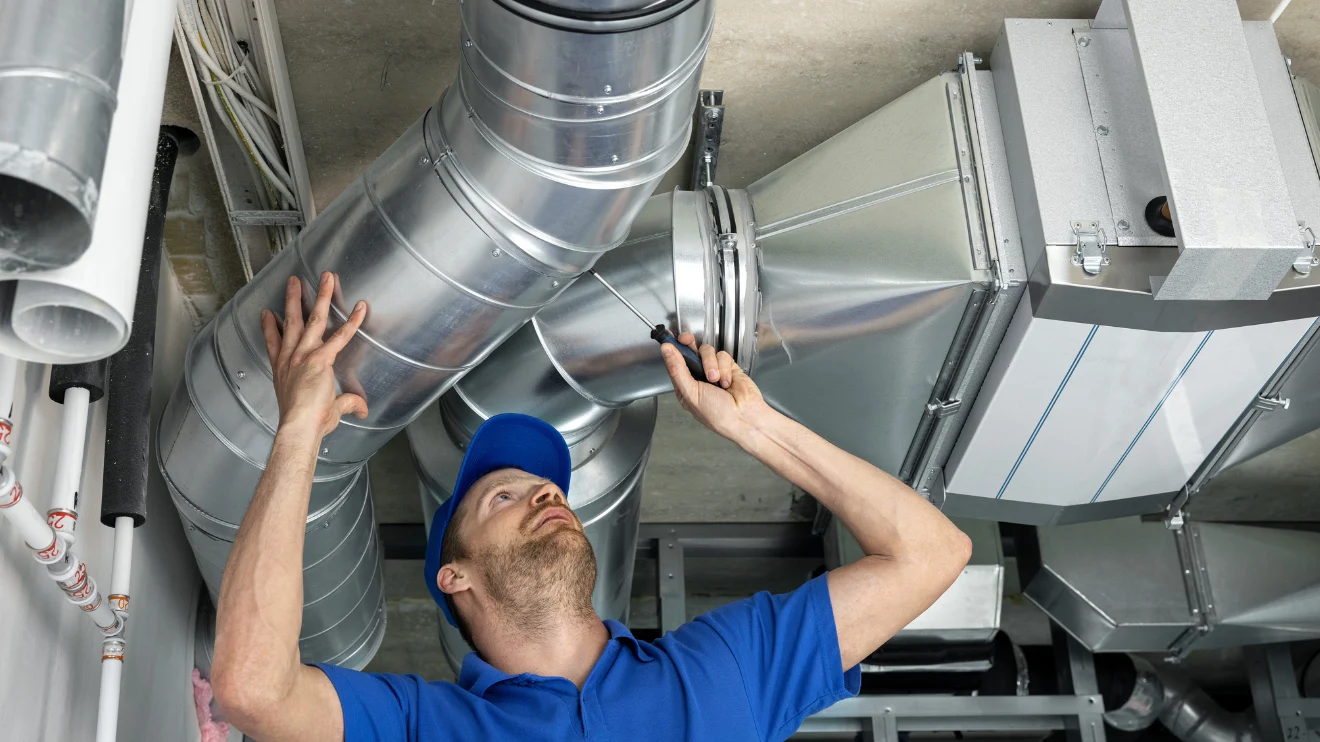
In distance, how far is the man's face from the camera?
5.15 ft

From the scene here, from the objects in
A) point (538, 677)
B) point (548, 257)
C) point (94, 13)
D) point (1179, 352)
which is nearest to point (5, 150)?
point (94, 13)

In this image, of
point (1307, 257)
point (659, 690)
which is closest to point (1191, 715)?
point (1307, 257)

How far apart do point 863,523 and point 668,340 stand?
1.35 feet

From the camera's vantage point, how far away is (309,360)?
4.97ft

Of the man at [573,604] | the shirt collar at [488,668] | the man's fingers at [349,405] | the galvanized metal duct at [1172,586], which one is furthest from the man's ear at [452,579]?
the galvanized metal duct at [1172,586]

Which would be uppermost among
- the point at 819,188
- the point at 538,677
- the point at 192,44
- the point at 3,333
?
the point at 192,44

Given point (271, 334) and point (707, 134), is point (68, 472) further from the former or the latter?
point (707, 134)

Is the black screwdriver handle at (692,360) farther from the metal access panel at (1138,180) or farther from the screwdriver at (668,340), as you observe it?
the metal access panel at (1138,180)

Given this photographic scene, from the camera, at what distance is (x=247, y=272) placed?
2209 millimetres

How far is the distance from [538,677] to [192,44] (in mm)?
1003

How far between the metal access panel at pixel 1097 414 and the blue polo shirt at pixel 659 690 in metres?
0.50

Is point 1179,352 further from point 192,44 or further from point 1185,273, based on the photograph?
point 192,44

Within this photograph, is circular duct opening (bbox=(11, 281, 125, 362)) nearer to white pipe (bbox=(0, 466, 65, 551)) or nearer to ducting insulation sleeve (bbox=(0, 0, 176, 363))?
ducting insulation sleeve (bbox=(0, 0, 176, 363))

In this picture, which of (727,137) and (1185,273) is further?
(727,137)
